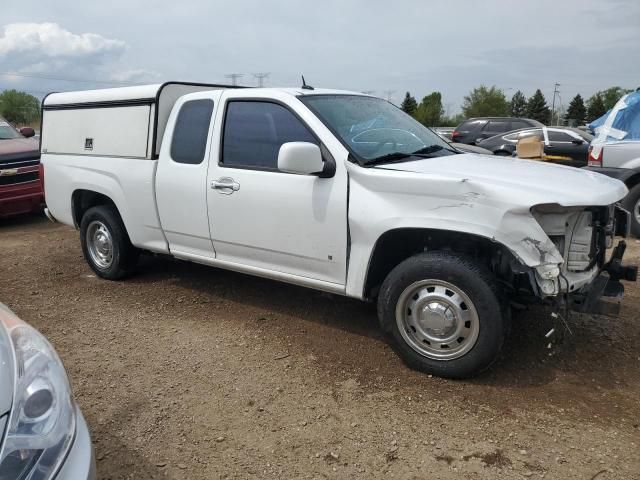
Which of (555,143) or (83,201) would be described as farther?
(555,143)

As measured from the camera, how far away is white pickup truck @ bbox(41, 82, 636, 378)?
11.1 ft

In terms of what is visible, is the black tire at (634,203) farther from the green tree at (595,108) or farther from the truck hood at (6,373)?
the green tree at (595,108)

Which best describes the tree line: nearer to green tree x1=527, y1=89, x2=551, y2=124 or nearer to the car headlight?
green tree x1=527, y1=89, x2=551, y2=124

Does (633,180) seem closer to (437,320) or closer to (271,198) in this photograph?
(437,320)

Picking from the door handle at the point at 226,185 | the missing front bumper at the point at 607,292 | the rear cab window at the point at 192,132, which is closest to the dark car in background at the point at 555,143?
the missing front bumper at the point at 607,292

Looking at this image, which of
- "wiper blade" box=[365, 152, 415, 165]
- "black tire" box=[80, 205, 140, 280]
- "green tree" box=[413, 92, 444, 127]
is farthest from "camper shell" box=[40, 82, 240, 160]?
"green tree" box=[413, 92, 444, 127]

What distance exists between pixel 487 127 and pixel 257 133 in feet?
51.8

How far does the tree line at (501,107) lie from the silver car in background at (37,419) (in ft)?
214

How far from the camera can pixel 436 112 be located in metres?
65.8

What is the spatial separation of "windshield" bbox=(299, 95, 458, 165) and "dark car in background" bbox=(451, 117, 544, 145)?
1401 centimetres

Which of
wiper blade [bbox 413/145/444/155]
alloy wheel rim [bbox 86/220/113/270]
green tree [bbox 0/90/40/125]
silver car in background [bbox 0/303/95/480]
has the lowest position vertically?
alloy wheel rim [bbox 86/220/113/270]

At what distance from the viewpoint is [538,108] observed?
250 ft

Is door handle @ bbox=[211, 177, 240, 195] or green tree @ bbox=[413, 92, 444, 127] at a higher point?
green tree @ bbox=[413, 92, 444, 127]

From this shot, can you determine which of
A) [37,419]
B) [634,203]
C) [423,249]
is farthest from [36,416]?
[634,203]
